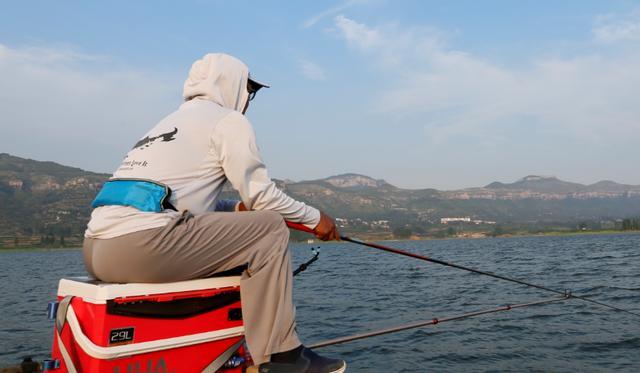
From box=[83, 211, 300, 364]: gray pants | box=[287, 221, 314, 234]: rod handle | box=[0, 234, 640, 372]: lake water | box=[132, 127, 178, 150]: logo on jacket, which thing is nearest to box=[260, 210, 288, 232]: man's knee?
box=[83, 211, 300, 364]: gray pants

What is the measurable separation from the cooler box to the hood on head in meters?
1.29

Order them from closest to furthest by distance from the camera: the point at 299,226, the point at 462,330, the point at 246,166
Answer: the point at 246,166 → the point at 299,226 → the point at 462,330

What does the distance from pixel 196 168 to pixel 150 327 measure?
38.3 inches

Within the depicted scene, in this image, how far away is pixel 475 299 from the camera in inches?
629

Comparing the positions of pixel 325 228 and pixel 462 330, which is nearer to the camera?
pixel 325 228

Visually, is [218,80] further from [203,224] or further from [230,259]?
[230,259]

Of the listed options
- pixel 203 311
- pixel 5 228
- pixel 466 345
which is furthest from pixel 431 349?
pixel 5 228

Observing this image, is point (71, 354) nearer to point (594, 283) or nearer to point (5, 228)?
point (594, 283)

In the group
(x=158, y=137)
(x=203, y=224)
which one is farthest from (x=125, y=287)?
(x=158, y=137)

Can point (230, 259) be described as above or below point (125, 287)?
above

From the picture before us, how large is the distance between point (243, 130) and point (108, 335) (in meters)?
1.40

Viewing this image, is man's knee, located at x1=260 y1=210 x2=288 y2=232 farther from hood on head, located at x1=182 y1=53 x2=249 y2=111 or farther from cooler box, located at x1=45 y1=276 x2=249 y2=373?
hood on head, located at x1=182 y1=53 x2=249 y2=111

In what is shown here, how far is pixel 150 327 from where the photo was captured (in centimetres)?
302

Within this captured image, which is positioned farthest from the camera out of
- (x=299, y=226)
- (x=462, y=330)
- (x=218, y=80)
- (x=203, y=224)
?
(x=462, y=330)
